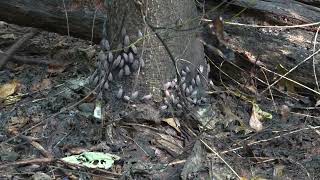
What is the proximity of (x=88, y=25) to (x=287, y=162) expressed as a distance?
138 centimetres

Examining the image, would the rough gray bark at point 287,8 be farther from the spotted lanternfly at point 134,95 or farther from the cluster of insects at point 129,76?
the spotted lanternfly at point 134,95

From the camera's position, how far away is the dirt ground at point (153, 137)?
8.16 ft

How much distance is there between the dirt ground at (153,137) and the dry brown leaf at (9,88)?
1 centimetres

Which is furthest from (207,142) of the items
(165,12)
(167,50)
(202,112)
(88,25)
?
(88,25)

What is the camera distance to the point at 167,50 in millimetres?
2639

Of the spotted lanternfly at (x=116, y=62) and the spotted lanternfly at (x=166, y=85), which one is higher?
the spotted lanternfly at (x=116, y=62)

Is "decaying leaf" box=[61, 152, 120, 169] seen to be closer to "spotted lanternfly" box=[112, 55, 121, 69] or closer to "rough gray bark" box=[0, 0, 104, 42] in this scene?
"spotted lanternfly" box=[112, 55, 121, 69]

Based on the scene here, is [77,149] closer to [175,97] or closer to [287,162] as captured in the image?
[175,97]

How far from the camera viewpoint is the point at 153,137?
2.72 metres

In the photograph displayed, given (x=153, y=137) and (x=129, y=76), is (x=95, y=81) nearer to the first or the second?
(x=129, y=76)

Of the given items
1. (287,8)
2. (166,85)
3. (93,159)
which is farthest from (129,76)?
(287,8)

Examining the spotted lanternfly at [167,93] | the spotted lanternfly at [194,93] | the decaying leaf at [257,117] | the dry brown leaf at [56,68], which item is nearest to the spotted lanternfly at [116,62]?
the spotted lanternfly at [167,93]

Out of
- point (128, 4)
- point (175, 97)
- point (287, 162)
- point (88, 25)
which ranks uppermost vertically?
point (128, 4)

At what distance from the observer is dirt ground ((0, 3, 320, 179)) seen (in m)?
2.49
